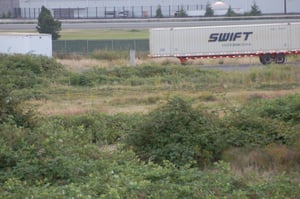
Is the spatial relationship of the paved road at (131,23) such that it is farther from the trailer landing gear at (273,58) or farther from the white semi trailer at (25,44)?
the white semi trailer at (25,44)

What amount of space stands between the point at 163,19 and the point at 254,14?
1447 cm

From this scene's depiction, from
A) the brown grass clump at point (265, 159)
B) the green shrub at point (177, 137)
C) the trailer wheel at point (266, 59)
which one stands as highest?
the green shrub at point (177, 137)

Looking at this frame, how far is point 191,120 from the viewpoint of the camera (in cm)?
1600

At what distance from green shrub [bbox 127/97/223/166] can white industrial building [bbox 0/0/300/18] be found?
103848mm

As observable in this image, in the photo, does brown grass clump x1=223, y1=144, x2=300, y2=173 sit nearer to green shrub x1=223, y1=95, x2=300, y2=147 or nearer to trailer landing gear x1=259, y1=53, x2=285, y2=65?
green shrub x1=223, y1=95, x2=300, y2=147

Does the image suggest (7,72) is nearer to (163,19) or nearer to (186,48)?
(186,48)

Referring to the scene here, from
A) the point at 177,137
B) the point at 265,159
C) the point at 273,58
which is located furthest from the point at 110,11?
the point at 265,159

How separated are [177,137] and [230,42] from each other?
45.7 meters

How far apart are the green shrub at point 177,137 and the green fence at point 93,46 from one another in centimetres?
5174

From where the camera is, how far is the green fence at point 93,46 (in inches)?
2670

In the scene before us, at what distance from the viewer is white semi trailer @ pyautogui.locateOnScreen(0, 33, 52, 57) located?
55.2 metres

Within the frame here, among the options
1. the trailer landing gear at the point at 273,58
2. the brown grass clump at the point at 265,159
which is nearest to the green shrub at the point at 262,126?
the brown grass clump at the point at 265,159

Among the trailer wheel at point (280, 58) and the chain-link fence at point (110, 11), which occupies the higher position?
the chain-link fence at point (110, 11)

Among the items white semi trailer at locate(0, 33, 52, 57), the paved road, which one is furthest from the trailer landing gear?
the paved road
